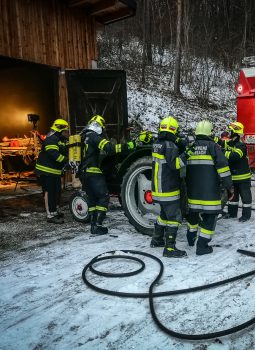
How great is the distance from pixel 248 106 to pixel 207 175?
5864 millimetres

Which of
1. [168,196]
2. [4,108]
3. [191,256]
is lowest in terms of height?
[191,256]

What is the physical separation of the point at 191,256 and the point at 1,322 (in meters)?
2.26

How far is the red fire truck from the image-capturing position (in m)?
9.36

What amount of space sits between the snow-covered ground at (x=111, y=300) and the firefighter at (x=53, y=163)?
4.15 feet

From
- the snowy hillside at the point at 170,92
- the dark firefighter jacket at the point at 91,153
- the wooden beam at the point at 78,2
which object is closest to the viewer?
the dark firefighter jacket at the point at 91,153

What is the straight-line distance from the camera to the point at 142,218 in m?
5.18

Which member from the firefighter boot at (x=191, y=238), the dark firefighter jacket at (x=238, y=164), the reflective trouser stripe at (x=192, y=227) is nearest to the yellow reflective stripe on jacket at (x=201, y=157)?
the reflective trouser stripe at (x=192, y=227)

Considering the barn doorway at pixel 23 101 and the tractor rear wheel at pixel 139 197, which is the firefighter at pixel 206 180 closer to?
the tractor rear wheel at pixel 139 197

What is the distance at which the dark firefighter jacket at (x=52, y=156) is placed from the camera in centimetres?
601

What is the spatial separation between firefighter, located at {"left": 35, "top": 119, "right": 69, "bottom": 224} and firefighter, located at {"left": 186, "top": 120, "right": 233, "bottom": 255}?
255cm

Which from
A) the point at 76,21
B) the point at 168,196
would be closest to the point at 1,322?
the point at 168,196

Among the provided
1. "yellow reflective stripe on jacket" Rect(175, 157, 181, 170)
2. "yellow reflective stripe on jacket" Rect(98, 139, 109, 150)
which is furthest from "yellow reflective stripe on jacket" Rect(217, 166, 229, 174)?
"yellow reflective stripe on jacket" Rect(98, 139, 109, 150)

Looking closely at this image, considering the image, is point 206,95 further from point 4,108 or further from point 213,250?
point 213,250

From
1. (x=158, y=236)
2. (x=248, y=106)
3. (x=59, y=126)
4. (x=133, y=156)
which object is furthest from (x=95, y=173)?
(x=248, y=106)
